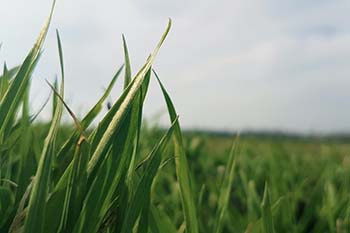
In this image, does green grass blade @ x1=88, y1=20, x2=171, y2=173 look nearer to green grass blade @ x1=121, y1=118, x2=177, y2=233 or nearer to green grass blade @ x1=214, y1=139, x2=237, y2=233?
green grass blade @ x1=121, y1=118, x2=177, y2=233

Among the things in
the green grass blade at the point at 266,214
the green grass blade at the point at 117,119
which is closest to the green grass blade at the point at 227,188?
the green grass blade at the point at 266,214

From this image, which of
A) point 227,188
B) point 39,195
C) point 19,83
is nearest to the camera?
point 39,195

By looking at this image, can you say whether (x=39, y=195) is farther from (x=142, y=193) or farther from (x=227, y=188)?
(x=227, y=188)

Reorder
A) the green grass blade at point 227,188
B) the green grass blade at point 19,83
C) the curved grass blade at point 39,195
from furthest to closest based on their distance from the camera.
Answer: the green grass blade at point 227,188 < the green grass blade at point 19,83 < the curved grass blade at point 39,195

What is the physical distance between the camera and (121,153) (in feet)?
1.51

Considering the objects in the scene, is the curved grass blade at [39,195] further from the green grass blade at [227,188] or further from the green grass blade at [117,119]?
the green grass blade at [227,188]

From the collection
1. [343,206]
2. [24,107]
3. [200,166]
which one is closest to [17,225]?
[24,107]

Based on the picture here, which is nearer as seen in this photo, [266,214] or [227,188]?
[266,214]

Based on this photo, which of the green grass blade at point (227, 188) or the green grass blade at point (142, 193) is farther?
the green grass blade at point (227, 188)

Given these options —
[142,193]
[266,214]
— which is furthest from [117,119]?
[266,214]

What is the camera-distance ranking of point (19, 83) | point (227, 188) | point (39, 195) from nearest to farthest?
point (39, 195) < point (19, 83) < point (227, 188)

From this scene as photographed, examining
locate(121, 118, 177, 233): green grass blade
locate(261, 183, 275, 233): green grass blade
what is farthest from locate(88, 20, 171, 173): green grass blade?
locate(261, 183, 275, 233): green grass blade

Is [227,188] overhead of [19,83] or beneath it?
beneath

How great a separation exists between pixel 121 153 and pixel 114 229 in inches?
2.7
